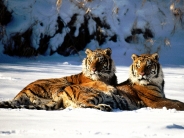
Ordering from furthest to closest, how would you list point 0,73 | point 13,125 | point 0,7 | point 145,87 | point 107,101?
point 0,7, point 0,73, point 145,87, point 107,101, point 13,125

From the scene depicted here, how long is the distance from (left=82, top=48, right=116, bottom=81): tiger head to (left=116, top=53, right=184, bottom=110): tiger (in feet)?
1.20

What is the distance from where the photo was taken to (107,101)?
4.65 meters

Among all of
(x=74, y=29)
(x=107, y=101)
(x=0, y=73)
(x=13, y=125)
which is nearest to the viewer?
(x=13, y=125)

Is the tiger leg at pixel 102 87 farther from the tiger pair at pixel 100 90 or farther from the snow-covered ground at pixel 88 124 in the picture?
the snow-covered ground at pixel 88 124

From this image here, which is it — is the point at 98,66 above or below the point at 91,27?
below

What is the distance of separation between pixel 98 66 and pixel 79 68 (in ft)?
14.8

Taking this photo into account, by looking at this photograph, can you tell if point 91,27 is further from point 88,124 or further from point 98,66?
point 88,124

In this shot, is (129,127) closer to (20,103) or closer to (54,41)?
(20,103)

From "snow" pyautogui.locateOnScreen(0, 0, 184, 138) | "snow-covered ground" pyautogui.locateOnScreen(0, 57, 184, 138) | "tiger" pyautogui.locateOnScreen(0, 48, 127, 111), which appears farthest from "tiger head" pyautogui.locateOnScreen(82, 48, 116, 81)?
"snow-covered ground" pyautogui.locateOnScreen(0, 57, 184, 138)

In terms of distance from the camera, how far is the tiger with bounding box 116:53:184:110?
5078mm

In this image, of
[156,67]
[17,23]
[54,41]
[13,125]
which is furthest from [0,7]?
[13,125]

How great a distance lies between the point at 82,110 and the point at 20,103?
0.95m

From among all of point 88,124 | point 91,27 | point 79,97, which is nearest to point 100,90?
point 79,97

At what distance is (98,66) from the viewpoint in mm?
5629
